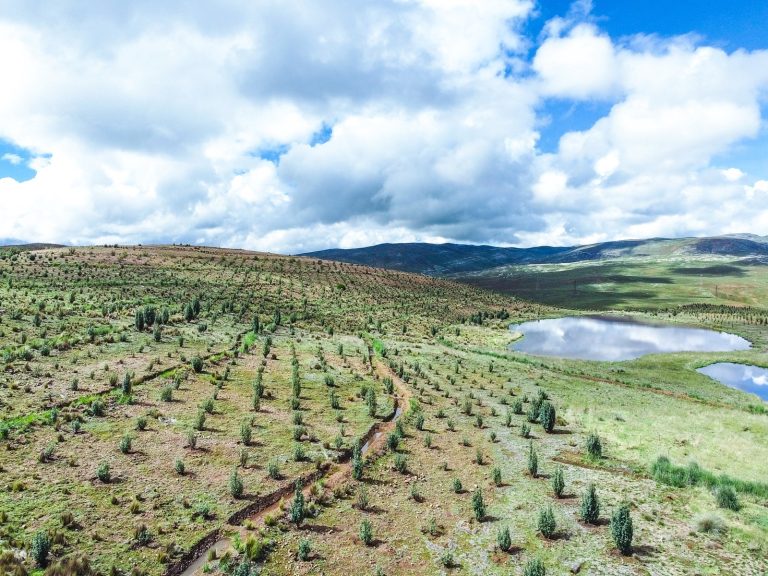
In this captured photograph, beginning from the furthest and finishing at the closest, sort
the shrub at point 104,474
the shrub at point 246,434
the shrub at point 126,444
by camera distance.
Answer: the shrub at point 246,434, the shrub at point 126,444, the shrub at point 104,474

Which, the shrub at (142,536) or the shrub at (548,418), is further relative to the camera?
the shrub at (548,418)

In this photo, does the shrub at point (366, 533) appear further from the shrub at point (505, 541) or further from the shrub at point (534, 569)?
the shrub at point (534, 569)

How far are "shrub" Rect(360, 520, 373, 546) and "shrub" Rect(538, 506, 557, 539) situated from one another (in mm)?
6948

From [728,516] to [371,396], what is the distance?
21.6 meters

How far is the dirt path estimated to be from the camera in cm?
1597

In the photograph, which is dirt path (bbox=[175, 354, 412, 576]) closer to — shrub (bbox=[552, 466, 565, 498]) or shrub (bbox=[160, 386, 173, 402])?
shrub (bbox=[552, 466, 565, 498])

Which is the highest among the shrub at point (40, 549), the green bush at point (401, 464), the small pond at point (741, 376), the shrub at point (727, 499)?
the shrub at point (40, 549)

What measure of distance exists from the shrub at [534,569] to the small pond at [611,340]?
57015 mm

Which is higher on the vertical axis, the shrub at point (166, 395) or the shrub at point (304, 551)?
the shrub at point (166, 395)

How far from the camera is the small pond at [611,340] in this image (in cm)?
7412

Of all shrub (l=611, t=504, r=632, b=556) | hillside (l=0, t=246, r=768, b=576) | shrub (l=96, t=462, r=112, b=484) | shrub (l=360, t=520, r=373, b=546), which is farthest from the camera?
shrub (l=96, t=462, r=112, b=484)

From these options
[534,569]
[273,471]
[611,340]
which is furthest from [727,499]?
[611,340]

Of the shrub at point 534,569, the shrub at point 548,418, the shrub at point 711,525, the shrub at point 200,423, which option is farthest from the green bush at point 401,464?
the shrub at point 711,525

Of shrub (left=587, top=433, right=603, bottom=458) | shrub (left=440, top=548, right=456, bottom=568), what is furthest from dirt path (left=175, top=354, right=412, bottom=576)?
shrub (left=587, top=433, right=603, bottom=458)
